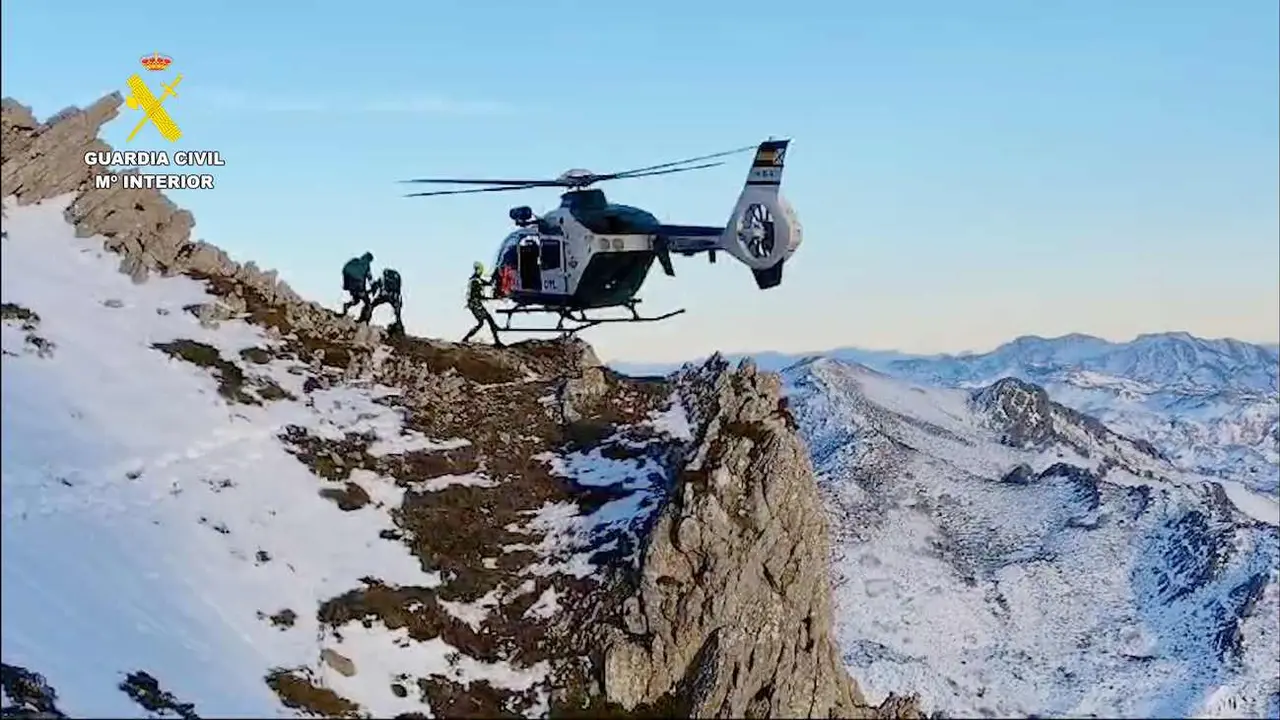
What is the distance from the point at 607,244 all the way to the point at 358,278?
1333cm

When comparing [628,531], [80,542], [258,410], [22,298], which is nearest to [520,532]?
[628,531]

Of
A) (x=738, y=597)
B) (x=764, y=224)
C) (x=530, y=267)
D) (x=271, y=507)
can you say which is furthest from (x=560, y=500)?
(x=764, y=224)

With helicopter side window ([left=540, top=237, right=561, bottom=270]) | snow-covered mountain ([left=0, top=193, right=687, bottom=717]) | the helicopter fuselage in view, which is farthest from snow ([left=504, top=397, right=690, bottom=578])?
helicopter side window ([left=540, top=237, right=561, bottom=270])

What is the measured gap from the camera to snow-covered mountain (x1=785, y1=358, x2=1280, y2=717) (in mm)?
67938

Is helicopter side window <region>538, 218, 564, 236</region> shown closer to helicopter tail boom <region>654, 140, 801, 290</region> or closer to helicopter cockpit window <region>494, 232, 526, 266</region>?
→ helicopter cockpit window <region>494, 232, 526, 266</region>

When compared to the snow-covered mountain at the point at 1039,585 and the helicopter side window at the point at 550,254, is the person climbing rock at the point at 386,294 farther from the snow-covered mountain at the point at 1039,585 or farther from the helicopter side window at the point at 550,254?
the snow-covered mountain at the point at 1039,585

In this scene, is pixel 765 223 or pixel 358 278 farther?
pixel 358 278

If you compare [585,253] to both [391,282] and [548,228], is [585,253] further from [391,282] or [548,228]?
[391,282]

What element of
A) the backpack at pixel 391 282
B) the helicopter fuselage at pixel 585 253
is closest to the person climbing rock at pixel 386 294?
the backpack at pixel 391 282

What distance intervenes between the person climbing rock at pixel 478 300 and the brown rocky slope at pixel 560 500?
9.81 feet

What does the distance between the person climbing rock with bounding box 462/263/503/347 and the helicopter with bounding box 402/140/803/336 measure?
1.18 m

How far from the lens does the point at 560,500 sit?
4588 cm

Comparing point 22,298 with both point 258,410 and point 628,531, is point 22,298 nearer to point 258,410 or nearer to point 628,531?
point 258,410

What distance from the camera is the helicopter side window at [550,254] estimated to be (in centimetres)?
4584
